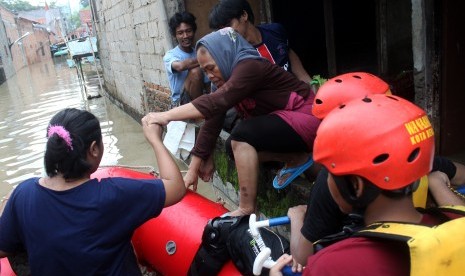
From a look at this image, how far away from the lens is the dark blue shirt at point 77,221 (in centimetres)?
172

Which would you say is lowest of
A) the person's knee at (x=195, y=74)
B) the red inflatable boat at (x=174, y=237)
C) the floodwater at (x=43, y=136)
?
the floodwater at (x=43, y=136)

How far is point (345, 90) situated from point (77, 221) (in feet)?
4.24

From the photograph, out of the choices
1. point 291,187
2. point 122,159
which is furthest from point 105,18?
point 291,187

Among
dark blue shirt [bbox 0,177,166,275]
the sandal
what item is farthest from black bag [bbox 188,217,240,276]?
the sandal

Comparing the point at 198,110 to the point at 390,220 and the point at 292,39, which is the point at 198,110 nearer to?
the point at 390,220

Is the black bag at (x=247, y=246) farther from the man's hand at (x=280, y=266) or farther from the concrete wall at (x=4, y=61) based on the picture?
the concrete wall at (x=4, y=61)

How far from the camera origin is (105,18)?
31.8 feet

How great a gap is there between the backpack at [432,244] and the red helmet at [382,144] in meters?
0.16

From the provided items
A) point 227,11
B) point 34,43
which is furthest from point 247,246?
point 34,43

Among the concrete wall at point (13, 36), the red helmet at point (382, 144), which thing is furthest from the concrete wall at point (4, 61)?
the red helmet at point (382, 144)

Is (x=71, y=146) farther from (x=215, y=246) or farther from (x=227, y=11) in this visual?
(x=227, y=11)

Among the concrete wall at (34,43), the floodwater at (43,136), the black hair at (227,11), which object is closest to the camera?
the black hair at (227,11)

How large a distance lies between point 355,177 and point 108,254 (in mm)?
1122

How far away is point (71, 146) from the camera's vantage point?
5.61ft
